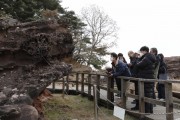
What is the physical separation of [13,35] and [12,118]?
286 cm

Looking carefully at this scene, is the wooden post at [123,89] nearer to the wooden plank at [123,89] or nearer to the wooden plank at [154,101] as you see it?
the wooden plank at [123,89]

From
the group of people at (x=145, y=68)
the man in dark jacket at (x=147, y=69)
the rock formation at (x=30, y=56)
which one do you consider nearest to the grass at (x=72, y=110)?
the man in dark jacket at (x=147, y=69)

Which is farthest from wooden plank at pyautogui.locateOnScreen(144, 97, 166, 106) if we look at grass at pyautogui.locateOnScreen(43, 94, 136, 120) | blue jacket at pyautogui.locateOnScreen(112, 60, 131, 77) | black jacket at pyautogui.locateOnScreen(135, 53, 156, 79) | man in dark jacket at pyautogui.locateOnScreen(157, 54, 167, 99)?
man in dark jacket at pyautogui.locateOnScreen(157, 54, 167, 99)

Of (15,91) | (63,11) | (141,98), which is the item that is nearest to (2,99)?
(15,91)

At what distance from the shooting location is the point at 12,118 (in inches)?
280

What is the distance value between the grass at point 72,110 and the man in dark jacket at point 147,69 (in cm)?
82

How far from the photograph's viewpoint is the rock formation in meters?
8.36

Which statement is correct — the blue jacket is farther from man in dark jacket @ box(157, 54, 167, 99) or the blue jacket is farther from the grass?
the grass

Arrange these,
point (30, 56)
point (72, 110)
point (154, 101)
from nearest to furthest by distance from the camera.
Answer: point (154, 101) < point (30, 56) < point (72, 110)

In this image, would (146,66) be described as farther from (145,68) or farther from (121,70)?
(121,70)

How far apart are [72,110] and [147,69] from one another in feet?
10.9

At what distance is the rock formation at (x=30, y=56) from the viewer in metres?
8.36

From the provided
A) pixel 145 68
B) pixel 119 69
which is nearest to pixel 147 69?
pixel 145 68

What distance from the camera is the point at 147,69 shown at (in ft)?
30.4
